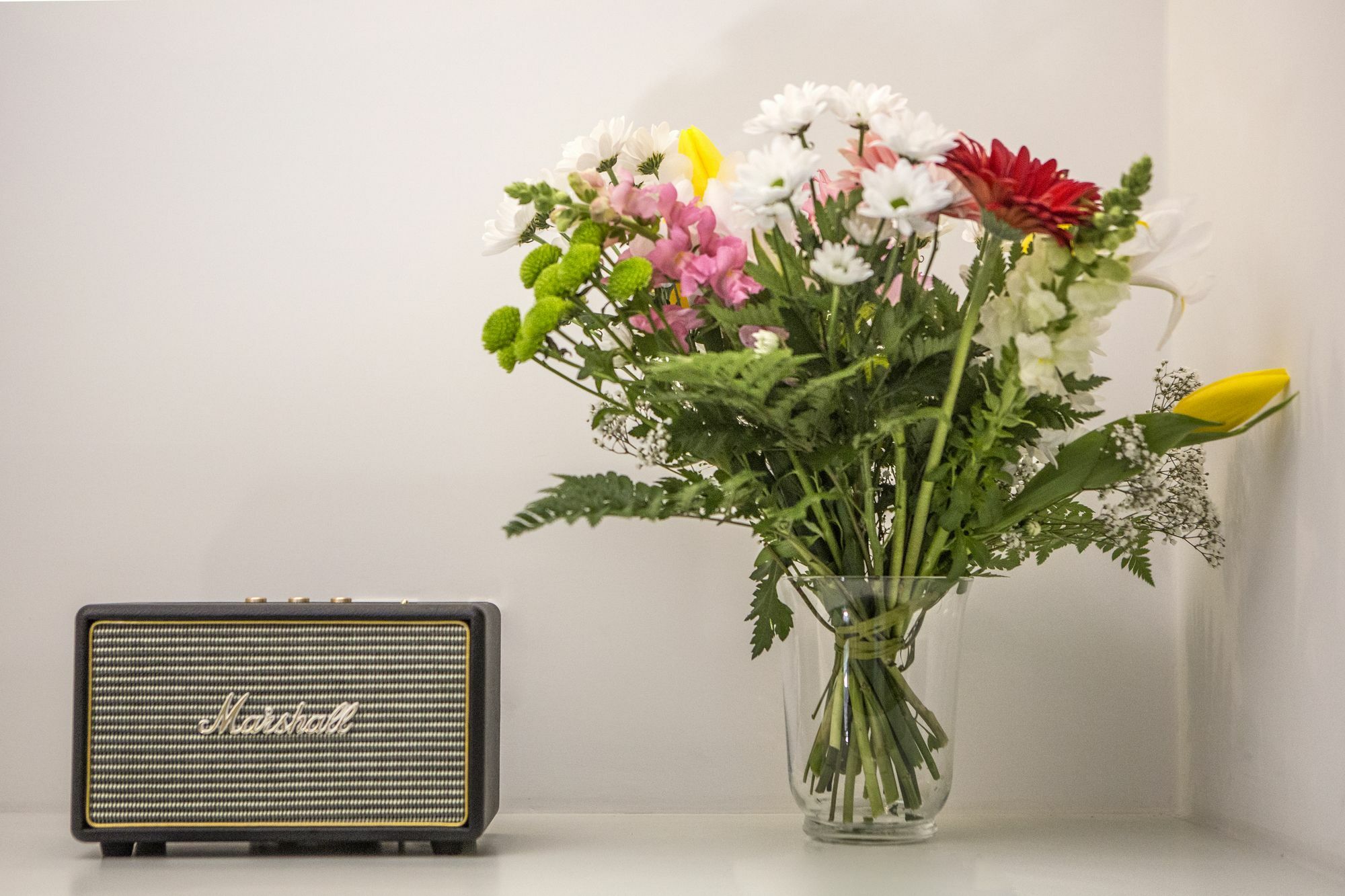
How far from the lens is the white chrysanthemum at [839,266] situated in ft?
2.33

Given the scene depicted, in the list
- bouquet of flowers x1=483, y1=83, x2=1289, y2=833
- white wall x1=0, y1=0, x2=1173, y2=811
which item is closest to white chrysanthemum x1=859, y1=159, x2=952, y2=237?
bouquet of flowers x1=483, y1=83, x2=1289, y2=833

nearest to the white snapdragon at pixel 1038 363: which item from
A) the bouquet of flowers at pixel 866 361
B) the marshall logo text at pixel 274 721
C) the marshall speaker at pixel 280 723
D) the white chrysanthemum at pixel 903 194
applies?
the bouquet of flowers at pixel 866 361

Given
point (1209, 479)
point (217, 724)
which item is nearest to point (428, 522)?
point (217, 724)

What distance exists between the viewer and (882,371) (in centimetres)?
77

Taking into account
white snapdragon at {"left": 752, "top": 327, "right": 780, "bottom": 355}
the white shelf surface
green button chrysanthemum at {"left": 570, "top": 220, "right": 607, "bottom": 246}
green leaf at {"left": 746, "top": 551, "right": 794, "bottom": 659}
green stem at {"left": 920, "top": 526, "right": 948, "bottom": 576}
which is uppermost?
green button chrysanthemum at {"left": 570, "top": 220, "right": 607, "bottom": 246}

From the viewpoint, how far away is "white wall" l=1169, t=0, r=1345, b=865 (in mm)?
766

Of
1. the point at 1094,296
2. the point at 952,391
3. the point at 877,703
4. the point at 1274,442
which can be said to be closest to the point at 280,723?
the point at 877,703

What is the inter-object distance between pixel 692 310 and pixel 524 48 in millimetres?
491

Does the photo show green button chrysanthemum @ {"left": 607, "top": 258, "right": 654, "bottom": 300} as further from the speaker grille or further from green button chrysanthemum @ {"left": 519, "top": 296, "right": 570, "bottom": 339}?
the speaker grille

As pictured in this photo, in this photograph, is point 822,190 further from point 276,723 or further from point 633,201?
point 276,723

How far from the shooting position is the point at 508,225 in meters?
0.84

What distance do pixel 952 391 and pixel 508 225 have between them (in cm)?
34

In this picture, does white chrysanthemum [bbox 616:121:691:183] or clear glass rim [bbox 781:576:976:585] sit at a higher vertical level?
white chrysanthemum [bbox 616:121:691:183]

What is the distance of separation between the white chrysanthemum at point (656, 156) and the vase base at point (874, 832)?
1.62 ft
